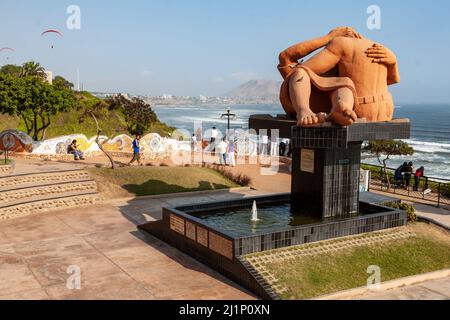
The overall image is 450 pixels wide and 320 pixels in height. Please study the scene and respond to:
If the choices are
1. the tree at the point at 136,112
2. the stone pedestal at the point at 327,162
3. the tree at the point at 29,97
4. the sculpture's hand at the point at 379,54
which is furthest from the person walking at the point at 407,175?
the tree at the point at 136,112

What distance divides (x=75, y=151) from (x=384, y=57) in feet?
57.5

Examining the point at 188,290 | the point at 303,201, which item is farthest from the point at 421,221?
the point at 188,290

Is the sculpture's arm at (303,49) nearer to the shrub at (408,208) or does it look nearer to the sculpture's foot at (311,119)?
the sculpture's foot at (311,119)

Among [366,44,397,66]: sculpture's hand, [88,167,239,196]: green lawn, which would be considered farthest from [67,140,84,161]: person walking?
[366,44,397,66]: sculpture's hand

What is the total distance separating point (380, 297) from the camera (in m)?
9.75

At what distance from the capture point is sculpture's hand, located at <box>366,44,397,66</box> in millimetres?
12695

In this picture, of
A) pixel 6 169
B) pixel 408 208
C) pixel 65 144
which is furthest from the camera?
pixel 65 144

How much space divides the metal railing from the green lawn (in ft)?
22.3

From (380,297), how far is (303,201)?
414 centimetres

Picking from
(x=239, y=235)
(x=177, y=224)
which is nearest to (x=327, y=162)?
(x=239, y=235)

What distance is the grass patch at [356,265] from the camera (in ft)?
32.1

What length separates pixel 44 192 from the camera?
17.7 metres

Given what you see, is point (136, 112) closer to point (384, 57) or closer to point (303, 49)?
point (303, 49)

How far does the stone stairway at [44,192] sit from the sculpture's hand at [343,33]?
10595mm
